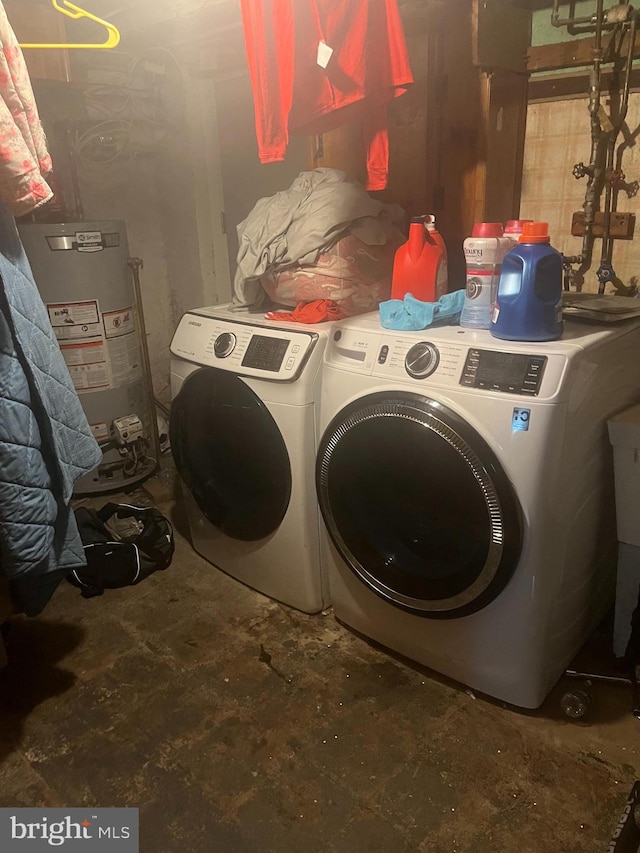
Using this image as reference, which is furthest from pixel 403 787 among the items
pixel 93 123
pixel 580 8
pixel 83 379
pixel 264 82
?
pixel 93 123

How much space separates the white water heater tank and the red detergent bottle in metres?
1.36

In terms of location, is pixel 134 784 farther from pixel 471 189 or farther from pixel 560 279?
pixel 471 189

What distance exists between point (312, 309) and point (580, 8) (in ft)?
3.90

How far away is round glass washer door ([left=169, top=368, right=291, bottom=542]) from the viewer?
5.69 feet

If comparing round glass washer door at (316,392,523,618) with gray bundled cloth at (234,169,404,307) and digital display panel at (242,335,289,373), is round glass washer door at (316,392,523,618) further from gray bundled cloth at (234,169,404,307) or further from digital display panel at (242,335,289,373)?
gray bundled cloth at (234,169,404,307)

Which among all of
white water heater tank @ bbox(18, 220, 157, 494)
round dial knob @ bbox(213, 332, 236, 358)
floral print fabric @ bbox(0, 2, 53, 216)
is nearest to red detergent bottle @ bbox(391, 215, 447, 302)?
round dial knob @ bbox(213, 332, 236, 358)

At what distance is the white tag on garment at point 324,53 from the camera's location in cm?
154

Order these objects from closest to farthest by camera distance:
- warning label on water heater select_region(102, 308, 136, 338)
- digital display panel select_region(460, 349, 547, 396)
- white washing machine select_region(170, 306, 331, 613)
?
1. digital display panel select_region(460, 349, 547, 396)
2. white washing machine select_region(170, 306, 331, 613)
3. warning label on water heater select_region(102, 308, 136, 338)

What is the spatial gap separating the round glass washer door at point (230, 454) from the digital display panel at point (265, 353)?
70 millimetres

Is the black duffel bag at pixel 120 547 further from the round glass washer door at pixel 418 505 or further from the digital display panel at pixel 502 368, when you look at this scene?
the digital display panel at pixel 502 368

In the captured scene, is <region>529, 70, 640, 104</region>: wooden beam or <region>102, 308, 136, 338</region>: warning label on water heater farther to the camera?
<region>102, 308, 136, 338</region>: warning label on water heater

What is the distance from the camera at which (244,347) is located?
1.75m

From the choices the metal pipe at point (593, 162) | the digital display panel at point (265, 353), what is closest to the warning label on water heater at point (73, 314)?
the digital display panel at point (265, 353)

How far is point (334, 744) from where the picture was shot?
1.43 meters
